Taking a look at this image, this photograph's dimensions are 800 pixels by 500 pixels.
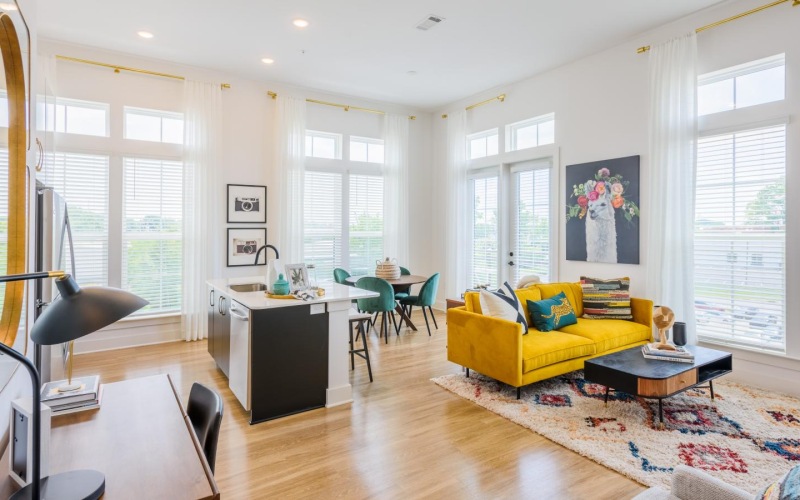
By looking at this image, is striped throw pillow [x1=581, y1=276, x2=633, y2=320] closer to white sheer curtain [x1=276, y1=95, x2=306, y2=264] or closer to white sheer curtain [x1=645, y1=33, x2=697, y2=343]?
white sheer curtain [x1=645, y1=33, x2=697, y2=343]

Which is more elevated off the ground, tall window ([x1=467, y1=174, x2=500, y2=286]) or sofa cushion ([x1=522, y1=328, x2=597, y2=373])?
tall window ([x1=467, y1=174, x2=500, y2=286])

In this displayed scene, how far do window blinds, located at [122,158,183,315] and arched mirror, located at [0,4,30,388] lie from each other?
3894 mm

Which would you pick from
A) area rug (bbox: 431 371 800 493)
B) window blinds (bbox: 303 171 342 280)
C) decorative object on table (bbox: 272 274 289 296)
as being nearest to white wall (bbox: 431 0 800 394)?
area rug (bbox: 431 371 800 493)

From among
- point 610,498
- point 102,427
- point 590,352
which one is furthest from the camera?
point 590,352

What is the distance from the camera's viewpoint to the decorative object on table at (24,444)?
3.69 ft

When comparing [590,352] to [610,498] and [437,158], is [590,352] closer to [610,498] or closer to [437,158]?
[610,498]

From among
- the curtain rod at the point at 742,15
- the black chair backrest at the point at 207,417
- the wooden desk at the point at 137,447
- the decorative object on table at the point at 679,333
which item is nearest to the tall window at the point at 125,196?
the wooden desk at the point at 137,447

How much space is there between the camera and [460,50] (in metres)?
5.12

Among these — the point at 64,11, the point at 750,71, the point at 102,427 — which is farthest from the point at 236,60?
the point at 750,71

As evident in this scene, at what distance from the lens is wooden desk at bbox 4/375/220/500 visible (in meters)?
1.18

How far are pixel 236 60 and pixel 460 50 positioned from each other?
107 inches

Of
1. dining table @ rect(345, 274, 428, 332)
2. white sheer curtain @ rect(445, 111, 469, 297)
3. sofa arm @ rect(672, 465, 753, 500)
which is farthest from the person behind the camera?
white sheer curtain @ rect(445, 111, 469, 297)

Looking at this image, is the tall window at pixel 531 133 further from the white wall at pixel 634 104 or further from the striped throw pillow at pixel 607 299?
the striped throw pillow at pixel 607 299

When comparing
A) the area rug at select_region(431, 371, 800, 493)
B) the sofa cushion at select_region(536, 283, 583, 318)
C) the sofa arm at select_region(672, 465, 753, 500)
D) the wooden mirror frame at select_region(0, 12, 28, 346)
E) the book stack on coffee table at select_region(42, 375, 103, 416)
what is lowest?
the area rug at select_region(431, 371, 800, 493)
